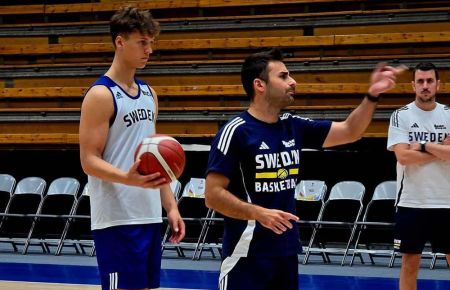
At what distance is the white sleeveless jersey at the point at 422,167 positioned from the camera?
5098 millimetres

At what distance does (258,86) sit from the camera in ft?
11.3

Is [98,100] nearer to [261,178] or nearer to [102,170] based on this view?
A: [102,170]

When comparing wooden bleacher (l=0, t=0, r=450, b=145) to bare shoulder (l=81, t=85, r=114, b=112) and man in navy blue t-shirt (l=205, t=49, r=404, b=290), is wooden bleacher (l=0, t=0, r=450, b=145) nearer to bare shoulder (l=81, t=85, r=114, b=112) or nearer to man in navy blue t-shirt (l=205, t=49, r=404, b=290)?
man in navy blue t-shirt (l=205, t=49, r=404, b=290)

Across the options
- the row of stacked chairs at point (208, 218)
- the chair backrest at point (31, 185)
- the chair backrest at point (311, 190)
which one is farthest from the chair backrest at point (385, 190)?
the chair backrest at point (31, 185)

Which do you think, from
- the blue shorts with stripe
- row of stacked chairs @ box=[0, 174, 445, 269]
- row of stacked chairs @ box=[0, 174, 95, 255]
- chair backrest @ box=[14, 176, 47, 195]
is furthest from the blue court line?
the blue shorts with stripe

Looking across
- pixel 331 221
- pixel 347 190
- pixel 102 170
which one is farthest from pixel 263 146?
pixel 331 221

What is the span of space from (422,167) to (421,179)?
0.08m

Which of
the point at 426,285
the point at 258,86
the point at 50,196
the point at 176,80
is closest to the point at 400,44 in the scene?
the point at 176,80

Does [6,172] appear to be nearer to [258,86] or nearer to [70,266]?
[70,266]

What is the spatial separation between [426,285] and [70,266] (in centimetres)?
378

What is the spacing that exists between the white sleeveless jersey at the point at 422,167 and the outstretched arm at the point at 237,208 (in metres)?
2.17

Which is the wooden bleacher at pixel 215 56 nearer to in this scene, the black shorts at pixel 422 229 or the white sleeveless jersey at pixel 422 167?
the white sleeveless jersey at pixel 422 167

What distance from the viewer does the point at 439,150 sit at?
16.3 feet

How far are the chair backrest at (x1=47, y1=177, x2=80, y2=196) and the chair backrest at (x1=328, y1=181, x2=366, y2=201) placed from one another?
3.16 metres
